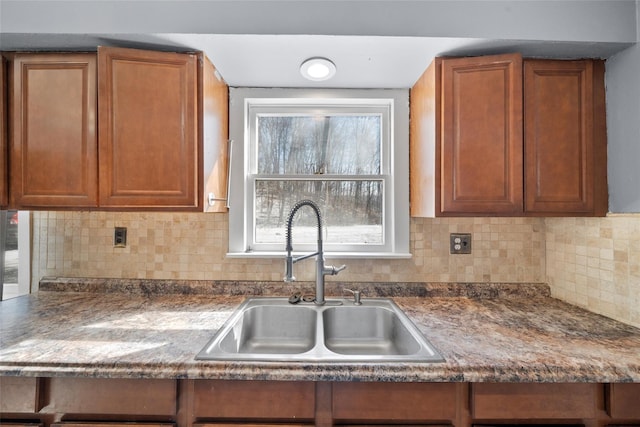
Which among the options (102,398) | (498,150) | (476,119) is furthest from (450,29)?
(102,398)

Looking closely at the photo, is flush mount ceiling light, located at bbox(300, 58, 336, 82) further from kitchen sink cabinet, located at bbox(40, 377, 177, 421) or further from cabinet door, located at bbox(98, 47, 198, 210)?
kitchen sink cabinet, located at bbox(40, 377, 177, 421)

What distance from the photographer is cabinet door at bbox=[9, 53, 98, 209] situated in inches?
53.7

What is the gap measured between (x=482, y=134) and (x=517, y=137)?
0.46 feet

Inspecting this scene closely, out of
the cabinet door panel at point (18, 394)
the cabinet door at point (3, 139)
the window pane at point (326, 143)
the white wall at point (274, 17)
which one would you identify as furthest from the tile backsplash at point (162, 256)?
the white wall at point (274, 17)

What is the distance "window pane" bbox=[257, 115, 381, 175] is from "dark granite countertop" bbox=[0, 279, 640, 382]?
68 cm

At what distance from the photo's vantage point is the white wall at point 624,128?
130cm

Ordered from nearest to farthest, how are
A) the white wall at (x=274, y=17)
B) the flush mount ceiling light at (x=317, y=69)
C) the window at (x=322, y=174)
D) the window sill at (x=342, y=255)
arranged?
1. the white wall at (x=274, y=17)
2. the flush mount ceiling light at (x=317, y=69)
3. the window sill at (x=342, y=255)
4. the window at (x=322, y=174)

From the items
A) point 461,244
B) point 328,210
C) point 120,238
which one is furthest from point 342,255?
point 120,238

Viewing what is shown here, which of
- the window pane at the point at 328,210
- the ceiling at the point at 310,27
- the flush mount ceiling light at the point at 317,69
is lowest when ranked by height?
the window pane at the point at 328,210

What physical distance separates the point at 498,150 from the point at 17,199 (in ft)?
6.77

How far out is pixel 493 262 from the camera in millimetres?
1744

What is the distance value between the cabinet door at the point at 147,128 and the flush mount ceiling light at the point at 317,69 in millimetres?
485

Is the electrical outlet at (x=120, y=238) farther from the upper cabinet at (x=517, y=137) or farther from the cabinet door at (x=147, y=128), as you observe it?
the upper cabinet at (x=517, y=137)

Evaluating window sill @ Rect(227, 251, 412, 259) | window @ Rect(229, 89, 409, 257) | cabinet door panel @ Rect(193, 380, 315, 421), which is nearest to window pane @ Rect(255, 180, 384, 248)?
window @ Rect(229, 89, 409, 257)
